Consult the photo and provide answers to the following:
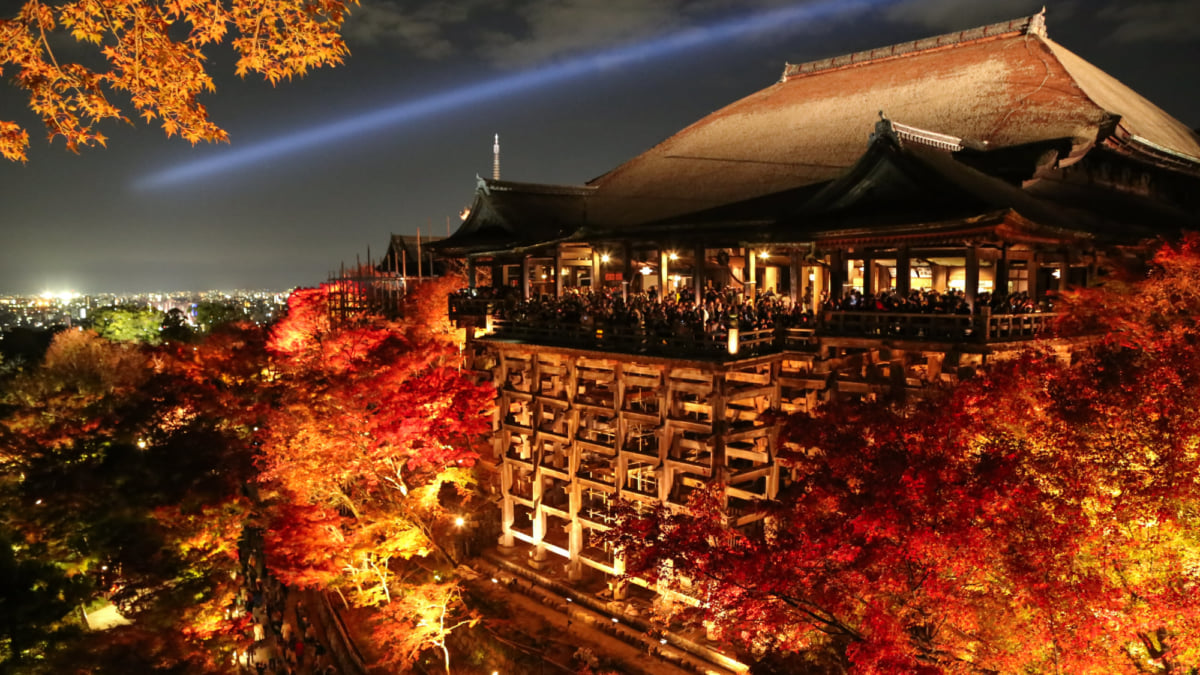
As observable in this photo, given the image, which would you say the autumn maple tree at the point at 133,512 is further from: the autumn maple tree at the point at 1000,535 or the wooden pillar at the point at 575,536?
the autumn maple tree at the point at 1000,535

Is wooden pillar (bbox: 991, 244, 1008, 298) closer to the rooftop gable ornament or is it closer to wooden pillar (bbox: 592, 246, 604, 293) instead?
the rooftop gable ornament

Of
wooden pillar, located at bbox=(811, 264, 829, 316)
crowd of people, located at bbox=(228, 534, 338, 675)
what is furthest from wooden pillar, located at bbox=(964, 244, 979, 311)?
crowd of people, located at bbox=(228, 534, 338, 675)

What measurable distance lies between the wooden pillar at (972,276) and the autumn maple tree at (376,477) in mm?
13154

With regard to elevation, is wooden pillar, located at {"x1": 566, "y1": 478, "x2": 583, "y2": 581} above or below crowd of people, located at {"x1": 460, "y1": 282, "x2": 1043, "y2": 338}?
below

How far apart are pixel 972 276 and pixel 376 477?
1580 cm

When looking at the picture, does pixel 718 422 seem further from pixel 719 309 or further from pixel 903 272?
pixel 903 272

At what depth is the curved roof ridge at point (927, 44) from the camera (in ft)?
89.5

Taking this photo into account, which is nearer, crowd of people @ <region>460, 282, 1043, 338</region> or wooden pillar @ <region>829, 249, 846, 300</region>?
crowd of people @ <region>460, 282, 1043, 338</region>

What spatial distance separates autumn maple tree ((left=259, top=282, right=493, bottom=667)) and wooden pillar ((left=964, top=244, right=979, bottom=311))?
518 inches

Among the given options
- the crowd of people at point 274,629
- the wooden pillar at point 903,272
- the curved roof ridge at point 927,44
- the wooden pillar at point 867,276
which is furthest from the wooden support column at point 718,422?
the curved roof ridge at point 927,44

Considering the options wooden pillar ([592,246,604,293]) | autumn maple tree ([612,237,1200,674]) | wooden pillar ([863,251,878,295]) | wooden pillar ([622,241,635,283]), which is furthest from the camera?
wooden pillar ([592,246,604,293])

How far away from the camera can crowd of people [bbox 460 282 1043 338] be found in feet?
54.5

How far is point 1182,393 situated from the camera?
11.7 m

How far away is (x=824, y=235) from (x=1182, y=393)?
8.05 metres
